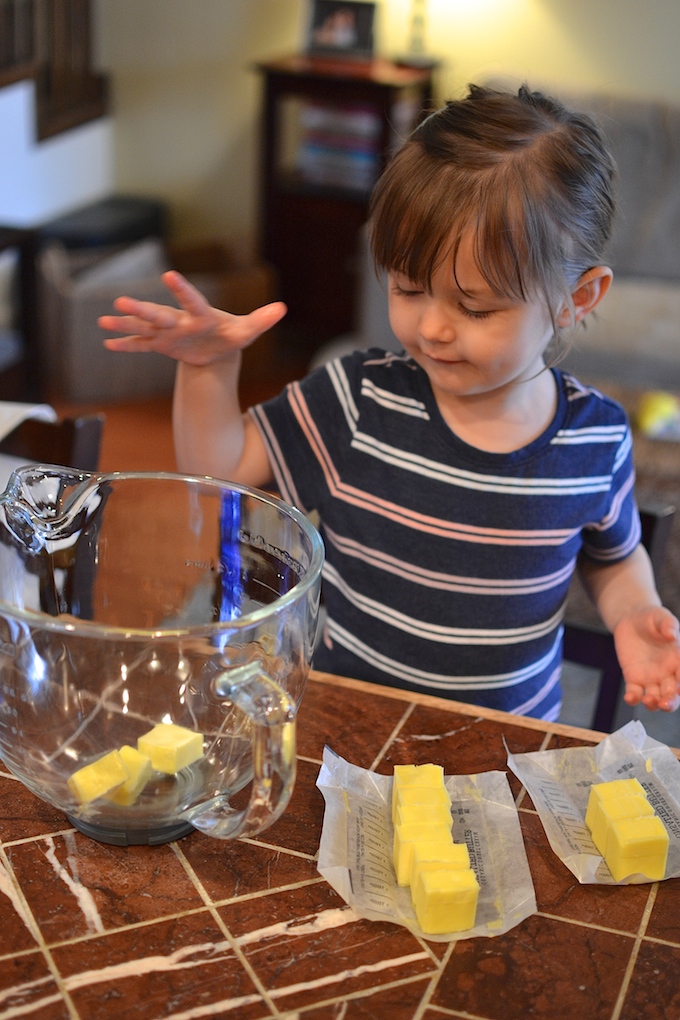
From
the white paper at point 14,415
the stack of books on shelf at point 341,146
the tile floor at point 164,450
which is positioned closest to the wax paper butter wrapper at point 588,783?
the white paper at point 14,415

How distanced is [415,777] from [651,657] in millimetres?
265

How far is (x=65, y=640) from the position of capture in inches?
23.3

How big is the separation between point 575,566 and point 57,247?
2828 millimetres

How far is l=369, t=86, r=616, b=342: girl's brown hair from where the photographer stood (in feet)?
2.94

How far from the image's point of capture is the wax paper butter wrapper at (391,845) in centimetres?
65

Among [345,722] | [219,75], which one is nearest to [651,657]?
[345,722]

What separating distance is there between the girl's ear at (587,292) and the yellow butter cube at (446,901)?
0.53 meters

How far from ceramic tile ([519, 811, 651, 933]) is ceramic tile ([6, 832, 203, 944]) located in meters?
0.21

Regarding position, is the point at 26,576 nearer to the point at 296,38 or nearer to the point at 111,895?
the point at 111,895

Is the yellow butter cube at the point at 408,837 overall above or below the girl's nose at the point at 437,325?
below

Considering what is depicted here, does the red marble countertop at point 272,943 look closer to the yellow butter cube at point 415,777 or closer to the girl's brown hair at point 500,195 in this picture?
the yellow butter cube at point 415,777

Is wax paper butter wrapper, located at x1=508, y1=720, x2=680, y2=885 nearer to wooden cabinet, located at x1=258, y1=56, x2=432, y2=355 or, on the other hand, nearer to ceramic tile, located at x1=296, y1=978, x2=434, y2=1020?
ceramic tile, located at x1=296, y1=978, x2=434, y2=1020

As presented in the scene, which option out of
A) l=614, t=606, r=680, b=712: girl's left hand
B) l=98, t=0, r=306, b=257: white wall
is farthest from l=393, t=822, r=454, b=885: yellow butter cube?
l=98, t=0, r=306, b=257: white wall

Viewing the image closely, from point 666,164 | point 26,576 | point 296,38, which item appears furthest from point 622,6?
point 26,576
